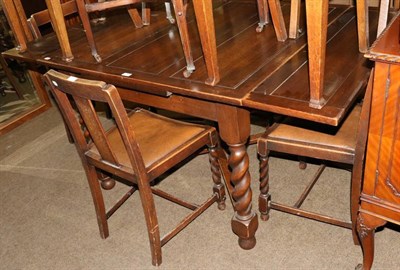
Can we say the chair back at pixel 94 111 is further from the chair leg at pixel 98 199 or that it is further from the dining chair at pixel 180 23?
the dining chair at pixel 180 23

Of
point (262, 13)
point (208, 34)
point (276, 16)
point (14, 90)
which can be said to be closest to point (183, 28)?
point (208, 34)

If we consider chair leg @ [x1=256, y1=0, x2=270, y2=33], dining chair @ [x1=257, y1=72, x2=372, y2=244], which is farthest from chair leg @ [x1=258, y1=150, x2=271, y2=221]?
chair leg @ [x1=256, y1=0, x2=270, y2=33]

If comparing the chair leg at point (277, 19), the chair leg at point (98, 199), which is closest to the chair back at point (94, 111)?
the chair leg at point (98, 199)

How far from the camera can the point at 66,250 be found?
6.91 feet

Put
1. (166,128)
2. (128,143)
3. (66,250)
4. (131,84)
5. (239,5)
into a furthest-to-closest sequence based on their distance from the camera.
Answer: (239,5) < (66,250) < (166,128) < (131,84) < (128,143)

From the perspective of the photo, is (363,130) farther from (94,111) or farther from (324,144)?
(94,111)

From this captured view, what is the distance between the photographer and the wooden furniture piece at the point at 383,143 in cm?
123

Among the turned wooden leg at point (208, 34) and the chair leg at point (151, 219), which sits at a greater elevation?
the turned wooden leg at point (208, 34)

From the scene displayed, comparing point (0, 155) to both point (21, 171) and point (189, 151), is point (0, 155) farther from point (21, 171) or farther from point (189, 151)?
point (189, 151)

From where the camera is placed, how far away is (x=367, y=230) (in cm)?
158

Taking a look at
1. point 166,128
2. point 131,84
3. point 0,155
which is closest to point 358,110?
point 166,128

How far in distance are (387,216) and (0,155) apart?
254 centimetres

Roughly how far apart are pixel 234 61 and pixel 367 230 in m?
0.81

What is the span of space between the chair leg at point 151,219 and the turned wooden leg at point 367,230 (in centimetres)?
80
